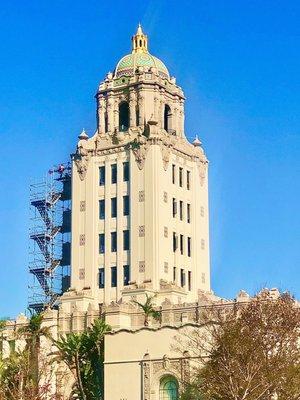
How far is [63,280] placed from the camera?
10075 cm

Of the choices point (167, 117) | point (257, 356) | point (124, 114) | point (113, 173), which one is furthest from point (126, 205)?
point (257, 356)

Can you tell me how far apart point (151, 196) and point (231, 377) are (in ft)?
109

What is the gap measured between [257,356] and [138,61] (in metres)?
45.7

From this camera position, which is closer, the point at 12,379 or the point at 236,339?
the point at 236,339

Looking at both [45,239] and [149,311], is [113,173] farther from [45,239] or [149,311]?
[149,311]

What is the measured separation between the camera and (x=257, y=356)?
60156 millimetres

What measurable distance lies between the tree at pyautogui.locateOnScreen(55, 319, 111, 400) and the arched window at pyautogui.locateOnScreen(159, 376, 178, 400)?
4.96 meters

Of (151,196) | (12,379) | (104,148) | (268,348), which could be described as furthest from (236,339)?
(104,148)

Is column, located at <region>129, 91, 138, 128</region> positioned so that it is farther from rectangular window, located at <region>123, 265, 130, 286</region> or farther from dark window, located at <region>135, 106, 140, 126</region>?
rectangular window, located at <region>123, 265, 130, 286</region>

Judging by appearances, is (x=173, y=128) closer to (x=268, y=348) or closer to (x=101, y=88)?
(x=101, y=88)

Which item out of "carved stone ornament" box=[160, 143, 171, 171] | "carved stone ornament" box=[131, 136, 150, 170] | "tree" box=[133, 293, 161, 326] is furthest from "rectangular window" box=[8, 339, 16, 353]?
"carved stone ornament" box=[160, 143, 171, 171]

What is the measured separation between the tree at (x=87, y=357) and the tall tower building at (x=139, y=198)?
12400 mm

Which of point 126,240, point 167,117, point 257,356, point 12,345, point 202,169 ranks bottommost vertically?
point 257,356

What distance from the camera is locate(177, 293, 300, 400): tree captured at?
196 ft
